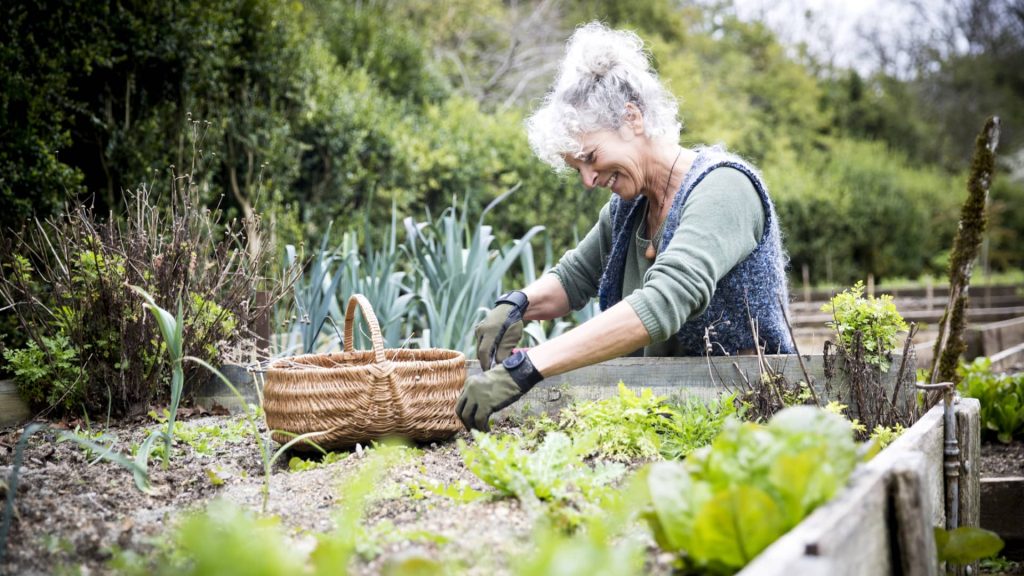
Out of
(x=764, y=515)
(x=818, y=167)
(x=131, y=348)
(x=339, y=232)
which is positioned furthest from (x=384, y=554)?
(x=818, y=167)

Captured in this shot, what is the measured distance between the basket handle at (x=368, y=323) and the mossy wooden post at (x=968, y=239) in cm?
156

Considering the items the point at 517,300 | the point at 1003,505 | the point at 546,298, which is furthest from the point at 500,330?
the point at 1003,505

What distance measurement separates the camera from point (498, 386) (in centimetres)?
199

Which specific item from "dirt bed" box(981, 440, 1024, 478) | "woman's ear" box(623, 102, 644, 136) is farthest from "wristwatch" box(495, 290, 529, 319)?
"dirt bed" box(981, 440, 1024, 478)

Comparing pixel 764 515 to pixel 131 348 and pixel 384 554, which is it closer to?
pixel 384 554

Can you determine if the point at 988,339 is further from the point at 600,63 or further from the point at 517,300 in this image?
the point at 600,63

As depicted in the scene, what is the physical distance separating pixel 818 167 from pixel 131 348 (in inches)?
562

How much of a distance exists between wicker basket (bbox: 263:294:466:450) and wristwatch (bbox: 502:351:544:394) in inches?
14.1

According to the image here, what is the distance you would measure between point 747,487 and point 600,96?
152 centimetres

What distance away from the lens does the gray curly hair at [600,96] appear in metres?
2.43

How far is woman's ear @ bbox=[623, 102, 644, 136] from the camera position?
95.7 inches

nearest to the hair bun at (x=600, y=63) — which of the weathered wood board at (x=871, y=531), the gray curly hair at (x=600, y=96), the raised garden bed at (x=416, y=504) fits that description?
the gray curly hair at (x=600, y=96)

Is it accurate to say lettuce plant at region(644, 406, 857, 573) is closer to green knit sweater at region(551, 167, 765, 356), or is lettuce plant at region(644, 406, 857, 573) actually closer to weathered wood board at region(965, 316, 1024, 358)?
green knit sweater at region(551, 167, 765, 356)

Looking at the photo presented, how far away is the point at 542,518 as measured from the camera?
146 centimetres
